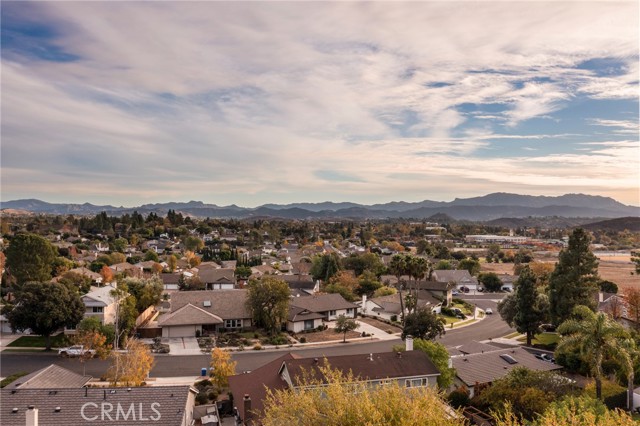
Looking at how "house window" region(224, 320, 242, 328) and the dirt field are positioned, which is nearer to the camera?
"house window" region(224, 320, 242, 328)

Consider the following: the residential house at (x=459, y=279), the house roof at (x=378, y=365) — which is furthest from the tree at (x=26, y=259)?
the residential house at (x=459, y=279)

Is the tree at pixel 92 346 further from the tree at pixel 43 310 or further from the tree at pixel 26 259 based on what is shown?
the tree at pixel 26 259

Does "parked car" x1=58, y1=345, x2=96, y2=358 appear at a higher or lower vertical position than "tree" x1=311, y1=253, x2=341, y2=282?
lower

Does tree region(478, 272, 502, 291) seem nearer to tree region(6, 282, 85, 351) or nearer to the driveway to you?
the driveway

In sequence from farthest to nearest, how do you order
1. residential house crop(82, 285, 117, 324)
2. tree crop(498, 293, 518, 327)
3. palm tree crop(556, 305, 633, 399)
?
tree crop(498, 293, 518, 327) → residential house crop(82, 285, 117, 324) → palm tree crop(556, 305, 633, 399)

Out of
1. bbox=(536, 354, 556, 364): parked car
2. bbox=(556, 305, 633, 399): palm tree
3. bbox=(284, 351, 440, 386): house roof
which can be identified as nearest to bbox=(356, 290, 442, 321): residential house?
bbox=(536, 354, 556, 364): parked car
